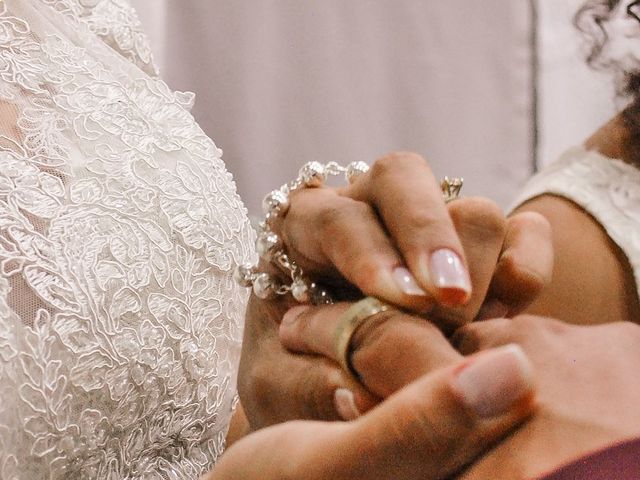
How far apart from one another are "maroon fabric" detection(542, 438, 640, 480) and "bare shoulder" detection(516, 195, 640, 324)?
0.49 m

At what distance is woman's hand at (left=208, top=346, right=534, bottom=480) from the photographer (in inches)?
8.7

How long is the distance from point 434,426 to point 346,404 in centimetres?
14

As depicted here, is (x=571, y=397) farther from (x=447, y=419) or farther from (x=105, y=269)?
(x=105, y=269)

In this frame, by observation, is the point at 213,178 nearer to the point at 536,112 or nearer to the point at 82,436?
the point at 82,436

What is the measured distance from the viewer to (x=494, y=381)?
22 centimetres

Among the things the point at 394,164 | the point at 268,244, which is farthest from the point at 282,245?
the point at 394,164

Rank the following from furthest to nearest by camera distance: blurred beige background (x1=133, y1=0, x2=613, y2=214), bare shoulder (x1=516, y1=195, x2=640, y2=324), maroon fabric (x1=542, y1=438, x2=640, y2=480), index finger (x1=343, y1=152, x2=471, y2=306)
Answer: blurred beige background (x1=133, y1=0, x2=613, y2=214)
bare shoulder (x1=516, y1=195, x2=640, y2=324)
index finger (x1=343, y1=152, x2=471, y2=306)
maroon fabric (x1=542, y1=438, x2=640, y2=480)

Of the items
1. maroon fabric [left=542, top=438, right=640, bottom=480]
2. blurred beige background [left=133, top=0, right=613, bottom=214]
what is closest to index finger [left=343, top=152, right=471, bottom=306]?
maroon fabric [left=542, top=438, right=640, bottom=480]

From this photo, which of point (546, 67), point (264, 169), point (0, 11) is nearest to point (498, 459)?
point (0, 11)

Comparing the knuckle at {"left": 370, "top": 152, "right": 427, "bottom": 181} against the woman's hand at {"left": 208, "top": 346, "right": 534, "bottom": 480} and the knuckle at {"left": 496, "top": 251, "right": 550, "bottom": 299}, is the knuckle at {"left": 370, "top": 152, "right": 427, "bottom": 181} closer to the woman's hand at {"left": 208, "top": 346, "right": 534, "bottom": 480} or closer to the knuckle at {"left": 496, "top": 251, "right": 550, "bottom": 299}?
the knuckle at {"left": 496, "top": 251, "right": 550, "bottom": 299}

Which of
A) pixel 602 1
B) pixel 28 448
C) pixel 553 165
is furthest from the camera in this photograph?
pixel 602 1

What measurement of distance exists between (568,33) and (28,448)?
3.93 feet

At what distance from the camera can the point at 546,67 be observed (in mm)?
1379

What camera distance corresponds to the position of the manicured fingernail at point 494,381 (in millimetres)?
219
